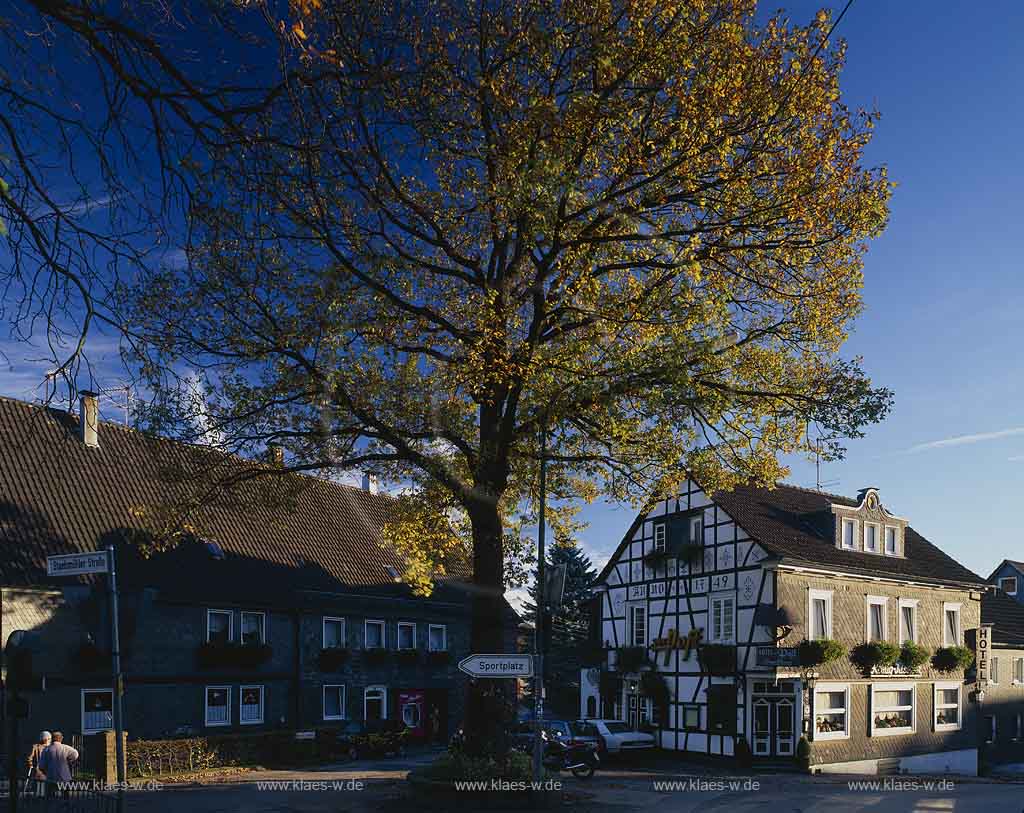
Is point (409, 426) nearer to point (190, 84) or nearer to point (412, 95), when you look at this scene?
point (412, 95)

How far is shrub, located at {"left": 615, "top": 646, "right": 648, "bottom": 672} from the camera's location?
3847 centimetres

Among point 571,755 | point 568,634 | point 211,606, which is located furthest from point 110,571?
point 568,634

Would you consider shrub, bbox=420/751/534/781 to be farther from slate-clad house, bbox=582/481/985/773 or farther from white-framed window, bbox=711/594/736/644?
white-framed window, bbox=711/594/736/644

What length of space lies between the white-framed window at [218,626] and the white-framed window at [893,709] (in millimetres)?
23412

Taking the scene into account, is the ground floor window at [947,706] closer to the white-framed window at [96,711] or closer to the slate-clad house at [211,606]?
the slate-clad house at [211,606]

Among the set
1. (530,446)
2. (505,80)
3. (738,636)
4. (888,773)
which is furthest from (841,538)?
(505,80)

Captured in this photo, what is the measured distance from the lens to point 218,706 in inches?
1228

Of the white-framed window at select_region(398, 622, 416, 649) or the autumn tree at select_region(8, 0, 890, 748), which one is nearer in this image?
the autumn tree at select_region(8, 0, 890, 748)

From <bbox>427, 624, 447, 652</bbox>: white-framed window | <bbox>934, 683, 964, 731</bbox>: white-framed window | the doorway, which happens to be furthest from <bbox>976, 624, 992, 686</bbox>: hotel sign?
<bbox>427, 624, 447, 652</bbox>: white-framed window

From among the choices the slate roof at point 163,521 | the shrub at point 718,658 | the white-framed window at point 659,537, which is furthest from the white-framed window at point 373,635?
the shrub at point 718,658

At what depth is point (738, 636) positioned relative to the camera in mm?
34562

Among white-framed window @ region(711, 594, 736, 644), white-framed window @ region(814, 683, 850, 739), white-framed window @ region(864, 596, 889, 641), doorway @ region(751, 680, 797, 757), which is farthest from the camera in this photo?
white-framed window @ region(864, 596, 889, 641)

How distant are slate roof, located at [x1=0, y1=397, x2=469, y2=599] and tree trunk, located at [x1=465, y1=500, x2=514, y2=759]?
4047mm

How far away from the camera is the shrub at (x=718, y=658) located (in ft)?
112
